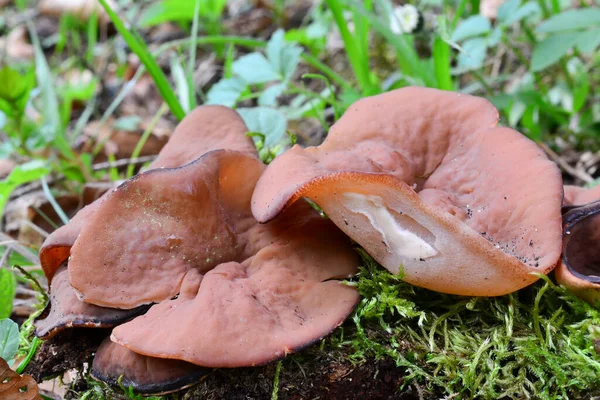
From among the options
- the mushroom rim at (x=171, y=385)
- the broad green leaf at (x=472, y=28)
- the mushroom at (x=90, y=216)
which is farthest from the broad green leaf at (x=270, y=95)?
the mushroom rim at (x=171, y=385)

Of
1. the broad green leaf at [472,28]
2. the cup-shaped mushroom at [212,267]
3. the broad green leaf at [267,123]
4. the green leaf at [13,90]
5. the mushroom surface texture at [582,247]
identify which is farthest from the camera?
the green leaf at [13,90]

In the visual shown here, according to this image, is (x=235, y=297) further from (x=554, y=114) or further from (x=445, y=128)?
(x=554, y=114)

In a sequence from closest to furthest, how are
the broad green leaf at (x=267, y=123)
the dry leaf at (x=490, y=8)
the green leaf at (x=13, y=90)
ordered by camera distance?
the broad green leaf at (x=267, y=123) → the green leaf at (x=13, y=90) → the dry leaf at (x=490, y=8)

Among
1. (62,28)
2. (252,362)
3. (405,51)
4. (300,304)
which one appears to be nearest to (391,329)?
(300,304)

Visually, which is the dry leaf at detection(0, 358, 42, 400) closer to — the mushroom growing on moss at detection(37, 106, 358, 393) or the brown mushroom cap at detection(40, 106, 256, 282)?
the mushroom growing on moss at detection(37, 106, 358, 393)

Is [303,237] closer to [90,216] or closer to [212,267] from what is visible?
[212,267]

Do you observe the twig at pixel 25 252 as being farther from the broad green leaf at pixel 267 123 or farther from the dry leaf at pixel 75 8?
the dry leaf at pixel 75 8
